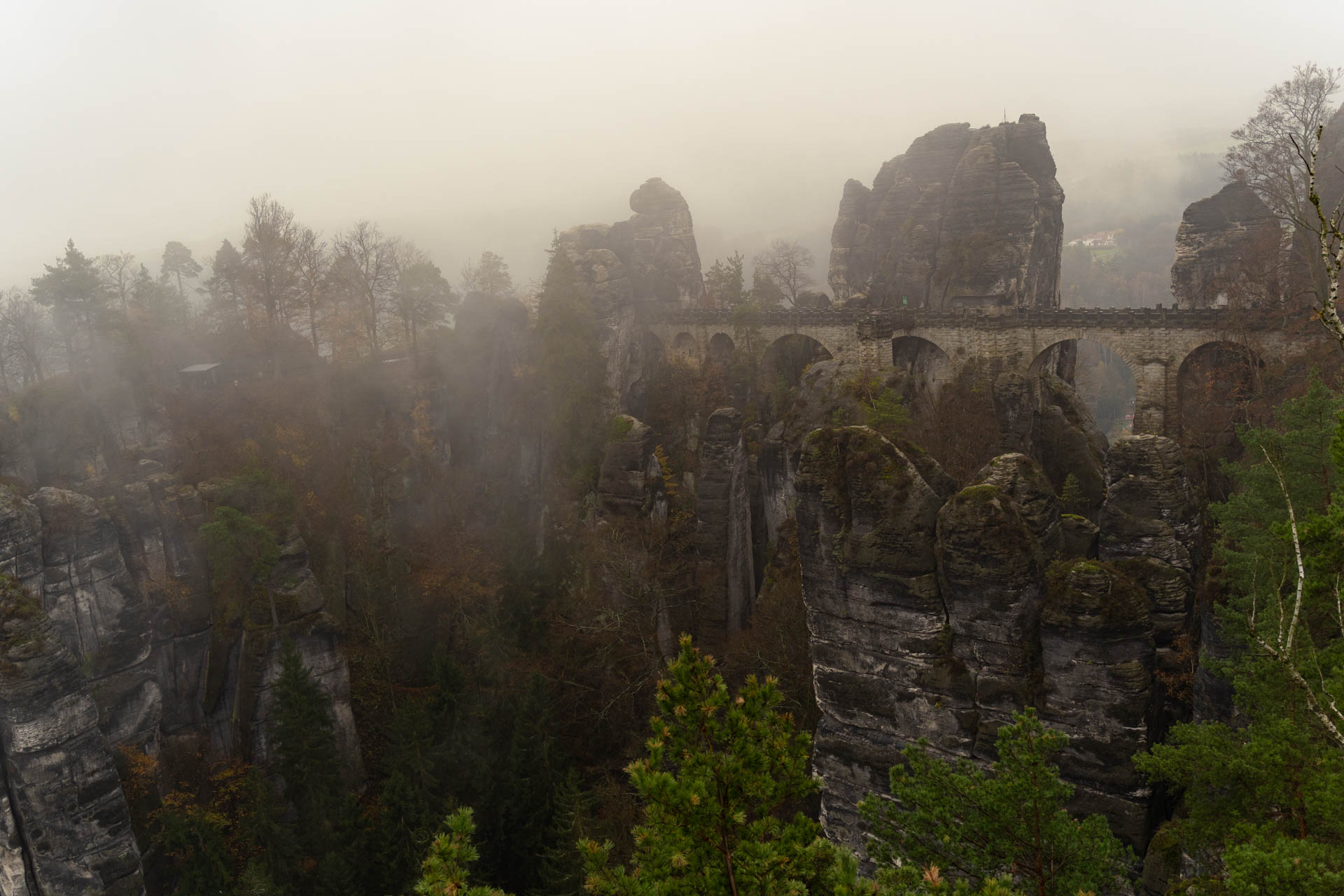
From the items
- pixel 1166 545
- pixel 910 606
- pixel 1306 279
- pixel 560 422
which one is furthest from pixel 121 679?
pixel 1306 279

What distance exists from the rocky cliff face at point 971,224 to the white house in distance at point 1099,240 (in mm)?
79250

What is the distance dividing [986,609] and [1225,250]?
31652 millimetres

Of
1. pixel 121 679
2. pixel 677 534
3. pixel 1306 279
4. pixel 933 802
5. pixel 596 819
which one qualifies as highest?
pixel 1306 279

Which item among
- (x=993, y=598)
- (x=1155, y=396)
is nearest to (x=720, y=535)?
(x=993, y=598)

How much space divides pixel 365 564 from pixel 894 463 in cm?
2521

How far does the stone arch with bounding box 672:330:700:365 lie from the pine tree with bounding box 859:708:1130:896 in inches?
1517

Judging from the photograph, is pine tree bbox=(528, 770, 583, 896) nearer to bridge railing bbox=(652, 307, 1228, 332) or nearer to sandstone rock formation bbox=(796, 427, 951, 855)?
sandstone rock formation bbox=(796, 427, 951, 855)

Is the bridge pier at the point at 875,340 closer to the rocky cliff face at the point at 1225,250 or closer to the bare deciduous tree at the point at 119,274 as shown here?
the rocky cliff face at the point at 1225,250

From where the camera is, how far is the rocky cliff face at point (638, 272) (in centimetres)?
4409

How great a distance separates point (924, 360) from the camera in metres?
40.9

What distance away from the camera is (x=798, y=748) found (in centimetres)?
949

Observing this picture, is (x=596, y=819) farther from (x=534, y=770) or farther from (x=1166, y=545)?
(x=1166, y=545)

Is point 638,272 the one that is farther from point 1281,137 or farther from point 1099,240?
point 1099,240

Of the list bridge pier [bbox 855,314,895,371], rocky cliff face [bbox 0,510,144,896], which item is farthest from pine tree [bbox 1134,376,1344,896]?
rocky cliff face [bbox 0,510,144,896]
